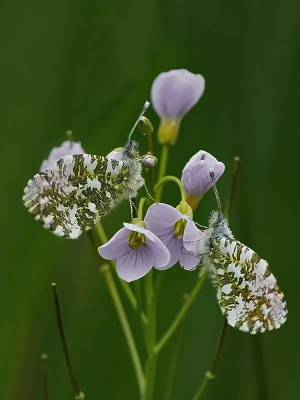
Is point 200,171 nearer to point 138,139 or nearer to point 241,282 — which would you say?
point 241,282

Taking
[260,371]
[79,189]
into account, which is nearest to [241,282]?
[79,189]

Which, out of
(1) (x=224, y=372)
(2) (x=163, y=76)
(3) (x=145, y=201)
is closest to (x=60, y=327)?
(3) (x=145, y=201)

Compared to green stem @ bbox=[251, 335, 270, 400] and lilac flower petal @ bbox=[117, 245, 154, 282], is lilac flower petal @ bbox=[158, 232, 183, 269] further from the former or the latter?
green stem @ bbox=[251, 335, 270, 400]

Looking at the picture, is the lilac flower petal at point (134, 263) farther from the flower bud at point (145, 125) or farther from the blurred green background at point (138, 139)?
the blurred green background at point (138, 139)

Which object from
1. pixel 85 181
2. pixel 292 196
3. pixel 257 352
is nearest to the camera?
pixel 85 181

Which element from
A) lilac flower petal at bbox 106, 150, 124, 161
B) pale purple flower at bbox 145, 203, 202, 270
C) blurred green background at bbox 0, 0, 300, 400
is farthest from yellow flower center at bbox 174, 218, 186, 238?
blurred green background at bbox 0, 0, 300, 400

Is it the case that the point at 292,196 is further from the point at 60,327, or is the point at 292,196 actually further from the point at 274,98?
the point at 60,327

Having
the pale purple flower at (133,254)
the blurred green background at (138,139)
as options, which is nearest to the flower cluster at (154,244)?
the pale purple flower at (133,254)

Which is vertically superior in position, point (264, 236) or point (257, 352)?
point (264, 236)
